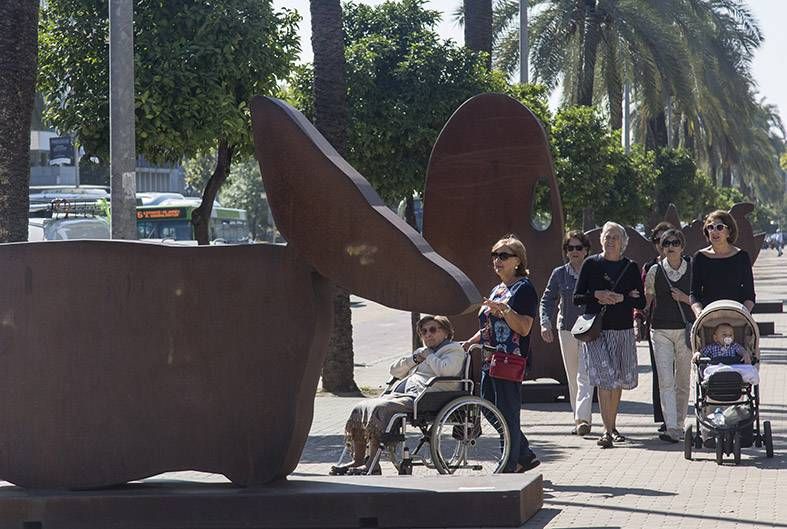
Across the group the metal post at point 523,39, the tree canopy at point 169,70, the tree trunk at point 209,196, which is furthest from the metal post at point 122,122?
the metal post at point 523,39

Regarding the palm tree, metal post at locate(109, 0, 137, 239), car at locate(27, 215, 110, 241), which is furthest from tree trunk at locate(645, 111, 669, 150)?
metal post at locate(109, 0, 137, 239)

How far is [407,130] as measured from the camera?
19266 mm

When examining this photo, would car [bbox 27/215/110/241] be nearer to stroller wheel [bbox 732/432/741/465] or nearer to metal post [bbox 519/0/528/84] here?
metal post [bbox 519/0/528/84]

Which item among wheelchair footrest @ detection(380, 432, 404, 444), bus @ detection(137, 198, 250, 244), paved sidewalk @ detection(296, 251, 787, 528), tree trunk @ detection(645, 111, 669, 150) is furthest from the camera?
bus @ detection(137, 198, 250, 244)

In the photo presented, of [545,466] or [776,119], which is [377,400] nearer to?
[545,466]

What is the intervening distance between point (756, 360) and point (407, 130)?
912cm

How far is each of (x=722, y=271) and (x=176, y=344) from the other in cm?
479

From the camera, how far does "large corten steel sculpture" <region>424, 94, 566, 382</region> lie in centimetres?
1496

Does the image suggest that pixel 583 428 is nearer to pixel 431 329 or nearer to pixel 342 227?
pixel 431 329

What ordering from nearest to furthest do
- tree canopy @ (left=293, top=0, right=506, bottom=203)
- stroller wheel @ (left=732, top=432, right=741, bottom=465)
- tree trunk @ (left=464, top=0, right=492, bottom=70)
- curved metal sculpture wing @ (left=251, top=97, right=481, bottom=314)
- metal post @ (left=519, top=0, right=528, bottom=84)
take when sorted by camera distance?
1. curved metal sculpture wing @ (left=251, top=97, right=481, bottom=314)
2. stroller wheel @ (left=732, top=432, right=741, bottom=465)
3. tree canopy @ (left=293, top=0, right=506, bottom=203)
4. tree trunk @ (left=464, top=0, right=492, bottom=70)
5. metal post @ (left=519, top=0, right=528, bottom=84)

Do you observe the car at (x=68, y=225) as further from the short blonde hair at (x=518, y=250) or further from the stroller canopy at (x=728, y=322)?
the short blonde hair at (x=518, y=250)

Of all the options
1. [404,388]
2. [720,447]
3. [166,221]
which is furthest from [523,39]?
[166,221]

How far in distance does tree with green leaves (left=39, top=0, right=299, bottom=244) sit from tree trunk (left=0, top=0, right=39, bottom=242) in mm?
2297

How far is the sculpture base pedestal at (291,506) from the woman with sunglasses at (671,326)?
375 cm
